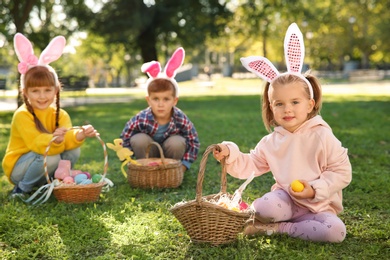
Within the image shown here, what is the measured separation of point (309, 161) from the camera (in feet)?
11.2

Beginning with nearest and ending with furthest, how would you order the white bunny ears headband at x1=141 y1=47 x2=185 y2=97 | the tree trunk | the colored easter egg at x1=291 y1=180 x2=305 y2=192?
the colored easter egg at x1=291 y1=180 x2=305 y2=192
the white bunny ears headband at x1=141 y1=47 x2=185 y2=97
the tree trunk

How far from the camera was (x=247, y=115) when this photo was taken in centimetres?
1152

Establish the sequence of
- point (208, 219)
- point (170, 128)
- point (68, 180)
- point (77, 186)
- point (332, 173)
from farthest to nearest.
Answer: point (170, 128), point (68, 180), point (77, 186), point (332, 173), point (208, 219)

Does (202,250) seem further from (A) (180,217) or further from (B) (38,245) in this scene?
(B) (38,245)

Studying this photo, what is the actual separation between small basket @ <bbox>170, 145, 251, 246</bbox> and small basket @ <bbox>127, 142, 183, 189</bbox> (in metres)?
1.50

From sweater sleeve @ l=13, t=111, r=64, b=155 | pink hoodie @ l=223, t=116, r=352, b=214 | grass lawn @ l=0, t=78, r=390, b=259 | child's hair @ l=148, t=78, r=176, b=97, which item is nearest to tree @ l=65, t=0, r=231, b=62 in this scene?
grass lawn @ l=0, t=78, r=390, b=259

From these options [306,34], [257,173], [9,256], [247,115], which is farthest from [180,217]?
[306,34]

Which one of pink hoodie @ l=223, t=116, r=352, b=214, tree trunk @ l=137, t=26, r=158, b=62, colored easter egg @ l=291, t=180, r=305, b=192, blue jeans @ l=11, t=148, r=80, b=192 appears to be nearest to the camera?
colored easter egg @ l=291, t=180, r=305, b=192

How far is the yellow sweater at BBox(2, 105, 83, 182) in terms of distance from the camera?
4.50 metres

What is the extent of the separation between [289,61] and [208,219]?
1206 millimetres

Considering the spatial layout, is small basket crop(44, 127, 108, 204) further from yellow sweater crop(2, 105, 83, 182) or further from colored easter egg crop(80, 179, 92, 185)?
yellow sweater crop(2, 105, 83, 182)

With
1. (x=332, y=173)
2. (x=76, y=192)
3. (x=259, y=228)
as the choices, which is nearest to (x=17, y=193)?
(x=76, y=192)

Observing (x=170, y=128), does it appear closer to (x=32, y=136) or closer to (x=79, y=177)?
(x=79, y=177)

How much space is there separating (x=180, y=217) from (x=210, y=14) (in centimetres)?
1687
